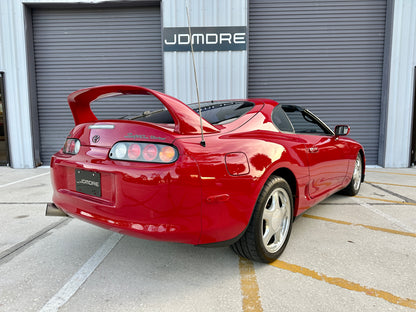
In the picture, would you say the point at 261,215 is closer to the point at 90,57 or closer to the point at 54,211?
the point at 54,211

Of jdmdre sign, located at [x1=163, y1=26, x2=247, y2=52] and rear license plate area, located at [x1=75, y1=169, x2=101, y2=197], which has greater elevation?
jdmdre sign, located at [x1=163, y1=26, x2=247, y2=52]

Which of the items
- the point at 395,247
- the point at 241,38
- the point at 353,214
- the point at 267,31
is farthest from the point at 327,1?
the point at 395,247

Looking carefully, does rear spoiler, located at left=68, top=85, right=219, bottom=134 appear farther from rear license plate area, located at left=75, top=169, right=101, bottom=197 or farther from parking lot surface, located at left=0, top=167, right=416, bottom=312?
parking lot surface, located at left=0, top=167, right=416, bottom=312

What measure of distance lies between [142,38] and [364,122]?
245 inches

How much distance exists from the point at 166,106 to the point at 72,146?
0.95m

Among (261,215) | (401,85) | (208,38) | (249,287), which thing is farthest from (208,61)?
(249,287)

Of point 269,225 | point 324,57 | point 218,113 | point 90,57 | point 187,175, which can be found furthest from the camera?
point 90,57

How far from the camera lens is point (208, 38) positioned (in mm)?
6391

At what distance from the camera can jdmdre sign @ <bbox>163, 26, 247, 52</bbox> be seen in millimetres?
6336

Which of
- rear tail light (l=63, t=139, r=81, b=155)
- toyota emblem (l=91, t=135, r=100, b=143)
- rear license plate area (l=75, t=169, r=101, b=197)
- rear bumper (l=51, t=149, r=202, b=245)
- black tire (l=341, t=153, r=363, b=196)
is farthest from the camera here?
black tire (l=341, t=153, r=363, b=196)

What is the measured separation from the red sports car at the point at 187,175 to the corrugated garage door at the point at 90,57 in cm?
514

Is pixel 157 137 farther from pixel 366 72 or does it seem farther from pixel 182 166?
pixel 366 72

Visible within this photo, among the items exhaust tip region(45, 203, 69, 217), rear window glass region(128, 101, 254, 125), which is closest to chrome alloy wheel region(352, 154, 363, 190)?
rear window glass region(128, 101, 254, 125)

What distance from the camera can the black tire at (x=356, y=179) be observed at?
149 inches
